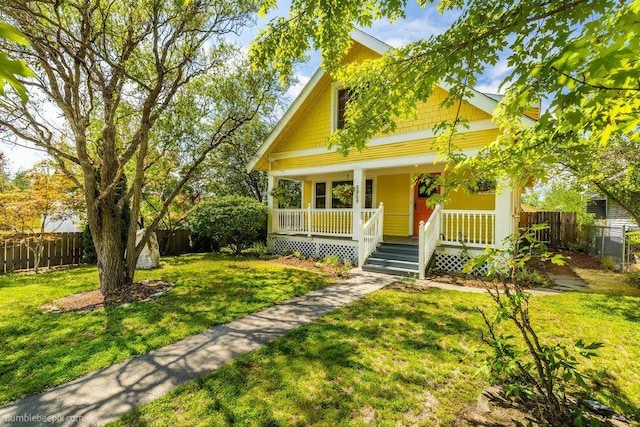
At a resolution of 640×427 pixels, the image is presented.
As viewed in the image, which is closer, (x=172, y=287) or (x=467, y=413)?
(x=467, y=413)

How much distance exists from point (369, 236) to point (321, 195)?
508 centimetres

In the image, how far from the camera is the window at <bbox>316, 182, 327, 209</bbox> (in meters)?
14.1

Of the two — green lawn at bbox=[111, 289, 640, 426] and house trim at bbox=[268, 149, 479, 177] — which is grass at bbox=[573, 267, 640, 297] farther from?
house trim at bbox=[268, 149, 479, 177]

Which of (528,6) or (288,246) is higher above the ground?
(528,6)

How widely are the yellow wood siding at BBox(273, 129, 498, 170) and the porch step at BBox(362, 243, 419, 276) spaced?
3119 mm

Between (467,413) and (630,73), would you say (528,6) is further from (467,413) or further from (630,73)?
(467,413)

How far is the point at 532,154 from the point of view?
335 centimetres

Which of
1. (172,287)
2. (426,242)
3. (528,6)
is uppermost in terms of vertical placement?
(528,6)

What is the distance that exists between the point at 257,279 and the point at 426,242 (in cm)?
494

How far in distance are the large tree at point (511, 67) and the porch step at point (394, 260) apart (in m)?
4.60

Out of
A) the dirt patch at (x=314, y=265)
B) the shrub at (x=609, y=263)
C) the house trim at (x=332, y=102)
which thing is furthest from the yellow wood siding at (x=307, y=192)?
the shrub at (x=609, y=263)

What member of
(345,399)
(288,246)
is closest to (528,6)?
(345,399)

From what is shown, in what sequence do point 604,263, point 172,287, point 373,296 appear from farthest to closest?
point 604,263 < point 172,287 < point 373,296

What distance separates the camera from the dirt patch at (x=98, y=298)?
19.0ft
